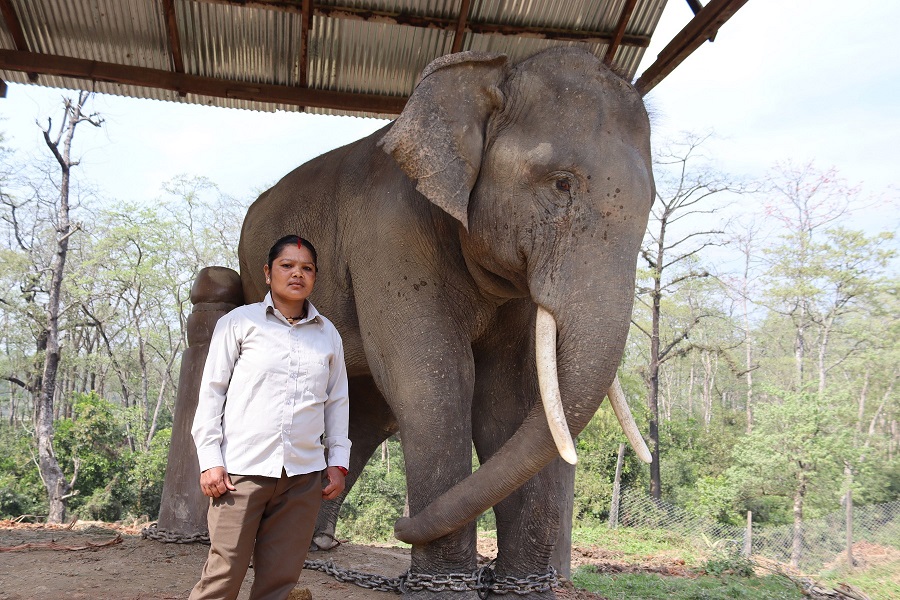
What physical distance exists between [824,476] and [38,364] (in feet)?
74.3

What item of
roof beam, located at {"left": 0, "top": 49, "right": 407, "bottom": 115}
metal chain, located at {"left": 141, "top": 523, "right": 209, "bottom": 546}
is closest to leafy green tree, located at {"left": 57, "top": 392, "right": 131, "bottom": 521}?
metal chain, located at {"left": 141, "top": 523, "right": 209, "bottom": 546}

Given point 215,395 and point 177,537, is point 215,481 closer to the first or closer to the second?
point 215,395

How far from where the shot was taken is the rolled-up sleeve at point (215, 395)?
2.55 meters

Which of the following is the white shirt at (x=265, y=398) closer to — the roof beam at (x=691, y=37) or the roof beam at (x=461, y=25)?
the roof beam at (x=691, y=37)

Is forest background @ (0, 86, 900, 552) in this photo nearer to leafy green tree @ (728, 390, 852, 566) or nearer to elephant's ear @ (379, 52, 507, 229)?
leafy green tree @ (728, 390, 852, 566)

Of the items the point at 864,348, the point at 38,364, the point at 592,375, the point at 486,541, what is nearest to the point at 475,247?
the point at 592,375

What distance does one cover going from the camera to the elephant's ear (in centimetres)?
335

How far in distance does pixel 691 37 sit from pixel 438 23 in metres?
1.73

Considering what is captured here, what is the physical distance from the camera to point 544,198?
10.9 feet

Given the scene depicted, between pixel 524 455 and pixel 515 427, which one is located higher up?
pixel 515 427

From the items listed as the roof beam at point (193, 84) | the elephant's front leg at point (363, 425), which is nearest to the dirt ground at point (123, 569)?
the elephant's front leg at point (363, 425)

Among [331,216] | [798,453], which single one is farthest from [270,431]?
[798,453]

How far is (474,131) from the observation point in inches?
136

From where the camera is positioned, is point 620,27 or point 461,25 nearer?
point 461,25
